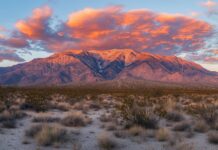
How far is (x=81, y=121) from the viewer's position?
17.1 metres

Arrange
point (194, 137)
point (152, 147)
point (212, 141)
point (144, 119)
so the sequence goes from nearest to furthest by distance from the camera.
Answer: point (152, 147)
point (212, 141)
point (194, 137)
point (144, 119)

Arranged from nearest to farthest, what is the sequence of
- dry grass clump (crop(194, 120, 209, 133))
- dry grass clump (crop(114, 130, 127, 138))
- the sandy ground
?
the sandy ground
dry grass clump (crop(114, 130, 127, 138))
dry grass clump (crop(194, 120, 209, 133))

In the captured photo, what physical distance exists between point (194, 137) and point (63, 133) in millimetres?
5615

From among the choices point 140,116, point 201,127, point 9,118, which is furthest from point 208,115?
point 9,118

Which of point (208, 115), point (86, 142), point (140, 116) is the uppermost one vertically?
point (140, 116)

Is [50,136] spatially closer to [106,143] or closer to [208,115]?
[106,143]

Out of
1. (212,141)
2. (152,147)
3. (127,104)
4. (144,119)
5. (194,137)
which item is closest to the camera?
(152,147)

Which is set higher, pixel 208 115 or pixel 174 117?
pixel 208 115

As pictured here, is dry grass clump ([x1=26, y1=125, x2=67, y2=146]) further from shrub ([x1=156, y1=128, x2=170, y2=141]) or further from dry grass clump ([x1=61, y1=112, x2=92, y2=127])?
shrub ([x1=156, y1=128, x2=170, y2=141])

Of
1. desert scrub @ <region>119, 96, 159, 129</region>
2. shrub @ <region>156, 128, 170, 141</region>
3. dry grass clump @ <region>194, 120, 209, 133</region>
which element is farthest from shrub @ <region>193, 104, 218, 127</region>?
shrub @ <region>156, 128, 170, 141</region>

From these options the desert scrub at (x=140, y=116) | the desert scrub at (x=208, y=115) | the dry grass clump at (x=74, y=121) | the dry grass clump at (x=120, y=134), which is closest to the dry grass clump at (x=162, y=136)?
the dry grass clump at (x=120, y=134)

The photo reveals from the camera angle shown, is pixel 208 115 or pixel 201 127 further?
pixel 208 115

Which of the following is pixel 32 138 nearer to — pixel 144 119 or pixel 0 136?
pixel 0 136

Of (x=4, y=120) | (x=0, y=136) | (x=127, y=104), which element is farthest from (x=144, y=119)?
(x=4, y=120)
